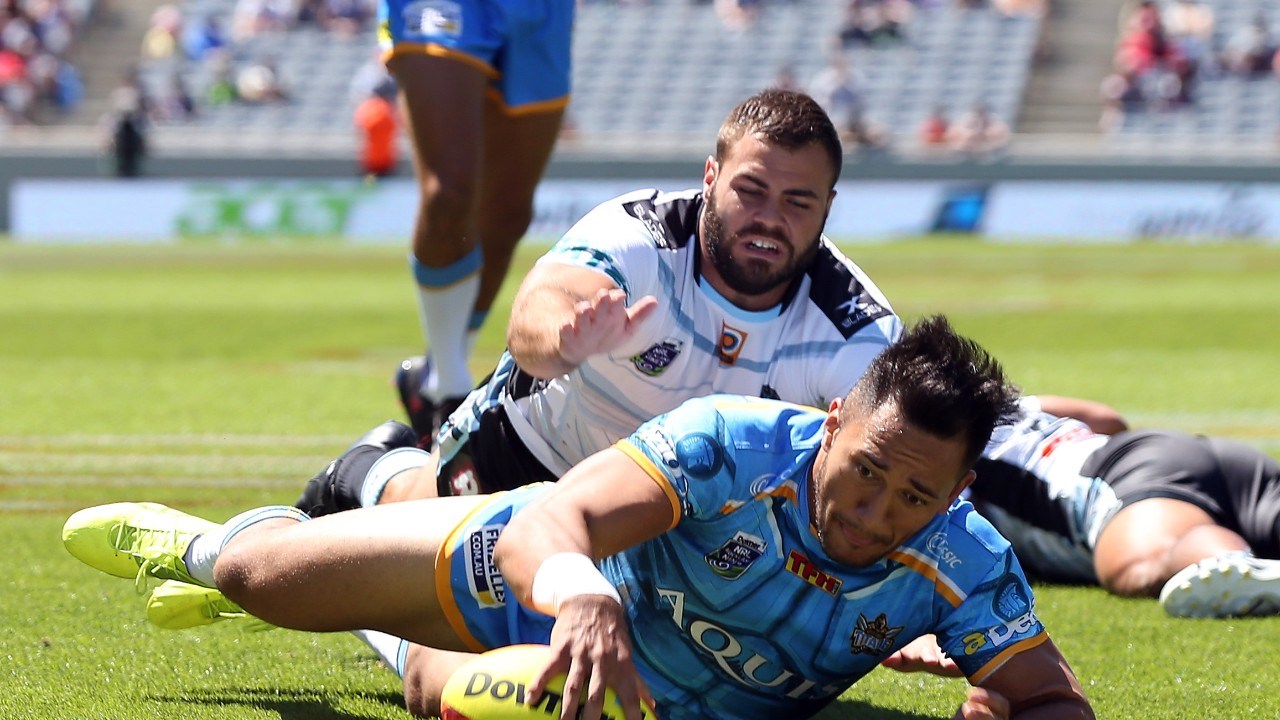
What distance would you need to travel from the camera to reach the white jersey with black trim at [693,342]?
424cm

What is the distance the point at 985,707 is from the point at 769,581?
46cm

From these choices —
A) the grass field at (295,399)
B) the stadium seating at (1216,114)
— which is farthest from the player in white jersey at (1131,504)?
the stadium seating at (1216,114)

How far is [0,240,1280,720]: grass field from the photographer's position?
380cm

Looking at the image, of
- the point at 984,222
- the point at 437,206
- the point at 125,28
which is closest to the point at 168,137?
the point at 125,28

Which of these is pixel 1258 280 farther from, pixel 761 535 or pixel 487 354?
pixel 761 535

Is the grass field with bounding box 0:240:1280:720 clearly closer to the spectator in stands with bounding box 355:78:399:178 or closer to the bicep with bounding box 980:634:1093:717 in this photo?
the bicep with bounding box 980:634:1093:717

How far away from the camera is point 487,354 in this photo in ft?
37.1

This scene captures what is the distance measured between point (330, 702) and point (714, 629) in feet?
2.94

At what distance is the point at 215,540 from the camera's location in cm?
374

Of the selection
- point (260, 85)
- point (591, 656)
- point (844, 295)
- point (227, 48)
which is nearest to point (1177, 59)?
point (260, 85)

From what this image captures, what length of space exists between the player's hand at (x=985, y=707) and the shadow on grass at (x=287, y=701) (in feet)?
3.81

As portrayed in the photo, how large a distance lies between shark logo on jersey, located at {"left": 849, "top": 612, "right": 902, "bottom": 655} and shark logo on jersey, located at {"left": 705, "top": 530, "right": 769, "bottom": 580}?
24 cm

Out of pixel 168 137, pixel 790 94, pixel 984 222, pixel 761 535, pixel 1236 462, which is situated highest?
pixel 790 94

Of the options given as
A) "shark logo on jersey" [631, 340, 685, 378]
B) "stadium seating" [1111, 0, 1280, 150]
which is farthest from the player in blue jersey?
"stadium seating" [1111, 0, 1280, 150]
